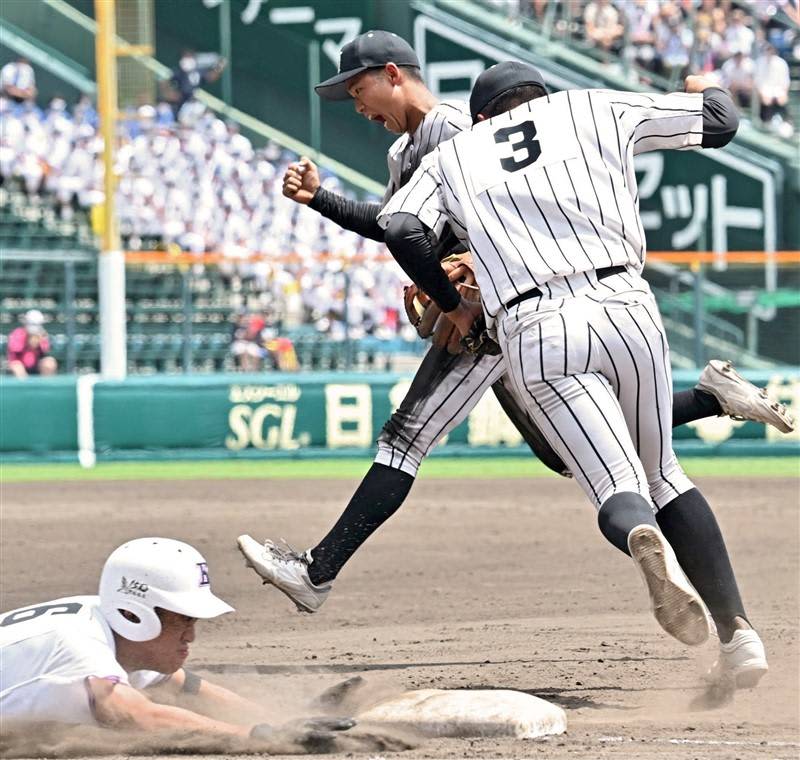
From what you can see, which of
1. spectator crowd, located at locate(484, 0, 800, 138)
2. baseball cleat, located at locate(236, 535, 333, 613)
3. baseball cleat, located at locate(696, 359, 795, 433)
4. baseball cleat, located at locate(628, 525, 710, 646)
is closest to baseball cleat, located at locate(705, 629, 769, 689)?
baseball cleat, located at locate(628, 525, 710, 646)

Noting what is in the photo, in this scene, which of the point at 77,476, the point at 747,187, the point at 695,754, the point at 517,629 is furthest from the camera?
the point at 747,187

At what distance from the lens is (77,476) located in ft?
41.1

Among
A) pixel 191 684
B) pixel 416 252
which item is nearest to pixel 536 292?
pixel 416 252

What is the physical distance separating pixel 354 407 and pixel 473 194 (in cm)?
886

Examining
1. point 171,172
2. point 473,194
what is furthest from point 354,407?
point 473,194

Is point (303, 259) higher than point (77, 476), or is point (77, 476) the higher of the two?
point (303, 259)

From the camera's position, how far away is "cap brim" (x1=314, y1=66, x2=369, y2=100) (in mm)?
5078

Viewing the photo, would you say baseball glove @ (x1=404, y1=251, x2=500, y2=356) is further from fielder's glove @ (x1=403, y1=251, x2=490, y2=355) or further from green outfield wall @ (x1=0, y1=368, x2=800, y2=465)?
green outfield wall @ (x1=0, y1=368, x2=800, y2=465)

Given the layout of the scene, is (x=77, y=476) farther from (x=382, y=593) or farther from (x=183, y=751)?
(x=183, y=751)

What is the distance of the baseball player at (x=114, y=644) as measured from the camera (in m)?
3.74

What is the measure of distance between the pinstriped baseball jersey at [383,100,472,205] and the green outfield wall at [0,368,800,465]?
25.4ft

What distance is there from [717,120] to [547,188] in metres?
0.68

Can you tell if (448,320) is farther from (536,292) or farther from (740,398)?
(740,398)

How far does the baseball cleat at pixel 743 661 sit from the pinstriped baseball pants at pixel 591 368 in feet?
2.14
